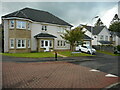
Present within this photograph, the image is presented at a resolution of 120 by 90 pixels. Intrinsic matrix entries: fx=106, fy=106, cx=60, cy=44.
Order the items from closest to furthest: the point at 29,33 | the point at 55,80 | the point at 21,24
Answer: the point at 55,80, the point at 21,24, the point at 29,33

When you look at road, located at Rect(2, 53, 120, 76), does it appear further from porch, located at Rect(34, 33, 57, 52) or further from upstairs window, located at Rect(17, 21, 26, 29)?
porch, located at Rect(34, 33, 57, 52)

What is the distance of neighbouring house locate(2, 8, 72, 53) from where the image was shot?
69.7ft

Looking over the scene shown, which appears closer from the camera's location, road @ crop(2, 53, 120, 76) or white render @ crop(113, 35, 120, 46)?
road @ crop(2, 53, 120, 76)

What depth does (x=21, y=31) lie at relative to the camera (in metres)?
21.7

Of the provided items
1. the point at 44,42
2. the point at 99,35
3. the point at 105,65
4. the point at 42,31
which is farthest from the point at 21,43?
the point at 99,35

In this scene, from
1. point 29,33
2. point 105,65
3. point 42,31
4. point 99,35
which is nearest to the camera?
point 105,65

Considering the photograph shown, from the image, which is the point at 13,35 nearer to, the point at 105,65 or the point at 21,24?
the point at 21,24

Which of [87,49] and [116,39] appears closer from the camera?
[87,49]

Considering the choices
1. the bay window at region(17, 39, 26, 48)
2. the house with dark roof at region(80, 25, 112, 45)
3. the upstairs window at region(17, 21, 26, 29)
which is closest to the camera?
the upstairs window at region(17, 21, 26, 29)

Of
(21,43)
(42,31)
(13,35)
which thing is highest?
(42,31)

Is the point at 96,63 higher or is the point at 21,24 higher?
the point at 21,24

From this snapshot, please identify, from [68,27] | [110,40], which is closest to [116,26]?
[110,40]

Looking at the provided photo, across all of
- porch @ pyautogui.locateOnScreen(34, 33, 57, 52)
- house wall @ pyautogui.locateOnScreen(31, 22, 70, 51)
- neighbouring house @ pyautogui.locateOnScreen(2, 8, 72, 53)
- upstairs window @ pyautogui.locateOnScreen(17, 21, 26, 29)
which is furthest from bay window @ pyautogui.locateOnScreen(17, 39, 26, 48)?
porch @ pyautogui.locateOnScreen(34, 33, 57, 52)

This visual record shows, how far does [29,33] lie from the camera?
23312 mm
